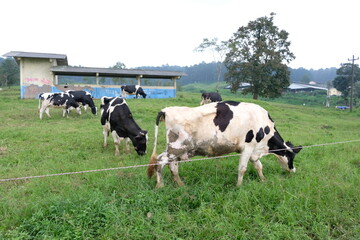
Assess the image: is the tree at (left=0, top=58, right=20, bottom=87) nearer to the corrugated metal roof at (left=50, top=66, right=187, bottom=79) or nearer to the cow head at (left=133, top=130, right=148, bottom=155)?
the corrugated metal roof at (left=50, top=66, right=187, bottom=79)

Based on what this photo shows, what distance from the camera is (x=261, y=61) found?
27641 millimetres

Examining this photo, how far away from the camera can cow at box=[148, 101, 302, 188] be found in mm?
4145

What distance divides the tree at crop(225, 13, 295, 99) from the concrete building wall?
60.8ft

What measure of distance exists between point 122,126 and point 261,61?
964 inches

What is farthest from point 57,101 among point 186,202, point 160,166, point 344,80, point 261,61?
point 344,80

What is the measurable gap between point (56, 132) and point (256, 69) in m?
22.9

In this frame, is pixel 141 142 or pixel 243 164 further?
pixel 141 142

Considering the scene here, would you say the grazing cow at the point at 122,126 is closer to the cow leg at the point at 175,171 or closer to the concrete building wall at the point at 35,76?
the cow leg at the point at 175,171

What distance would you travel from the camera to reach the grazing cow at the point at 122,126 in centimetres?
639

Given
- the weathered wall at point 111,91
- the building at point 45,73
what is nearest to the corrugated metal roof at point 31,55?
the building at point 45,73

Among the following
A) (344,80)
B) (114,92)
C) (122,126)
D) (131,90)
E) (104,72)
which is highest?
(344,80)

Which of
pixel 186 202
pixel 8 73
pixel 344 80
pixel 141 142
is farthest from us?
pixel 8 73

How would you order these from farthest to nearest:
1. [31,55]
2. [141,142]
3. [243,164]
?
1. [31,55]
2. [141,142]
3. [243,164]

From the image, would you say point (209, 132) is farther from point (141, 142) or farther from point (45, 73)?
point (45, 73)
